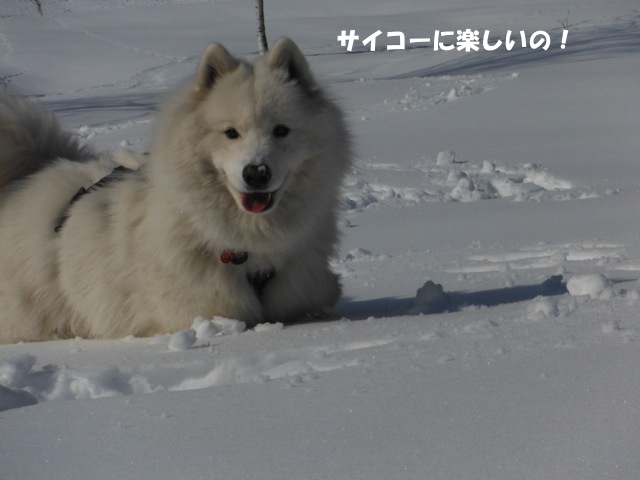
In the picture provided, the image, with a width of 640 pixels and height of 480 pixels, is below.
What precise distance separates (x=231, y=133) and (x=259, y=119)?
128 mm

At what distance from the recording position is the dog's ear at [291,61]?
408cm

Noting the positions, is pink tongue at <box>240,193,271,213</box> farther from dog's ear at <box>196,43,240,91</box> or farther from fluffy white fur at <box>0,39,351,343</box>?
dog's ear at <box>196,43,240,91</box>

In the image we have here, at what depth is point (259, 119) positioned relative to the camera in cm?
385

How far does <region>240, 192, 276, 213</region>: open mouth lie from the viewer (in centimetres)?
386

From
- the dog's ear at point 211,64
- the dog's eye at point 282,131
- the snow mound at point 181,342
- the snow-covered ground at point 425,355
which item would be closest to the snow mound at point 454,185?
the snow-covered ground at point 425,355

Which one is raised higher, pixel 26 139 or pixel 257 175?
pixel 257 175

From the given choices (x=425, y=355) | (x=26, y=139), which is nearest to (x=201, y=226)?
(x=26, y=139)

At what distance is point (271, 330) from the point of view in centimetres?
378

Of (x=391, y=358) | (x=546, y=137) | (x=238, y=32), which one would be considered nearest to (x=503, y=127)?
(x=546, y=137)

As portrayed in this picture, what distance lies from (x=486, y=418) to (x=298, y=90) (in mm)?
2216

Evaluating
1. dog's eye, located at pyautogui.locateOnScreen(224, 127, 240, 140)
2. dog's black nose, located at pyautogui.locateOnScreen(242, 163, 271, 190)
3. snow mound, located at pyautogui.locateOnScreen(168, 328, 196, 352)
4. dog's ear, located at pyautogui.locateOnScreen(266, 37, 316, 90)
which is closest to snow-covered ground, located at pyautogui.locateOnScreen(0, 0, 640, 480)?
snow mound, located at pyautogui.locateOnScreen(168, 328, 196, 352)

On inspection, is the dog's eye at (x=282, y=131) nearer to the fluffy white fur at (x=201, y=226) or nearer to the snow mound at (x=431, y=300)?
the fluffy white fur at (x=201, y=226)

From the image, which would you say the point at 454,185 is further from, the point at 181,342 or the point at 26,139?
the point at 181,342

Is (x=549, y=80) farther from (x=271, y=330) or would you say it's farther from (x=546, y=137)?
(x=271, y=330)
